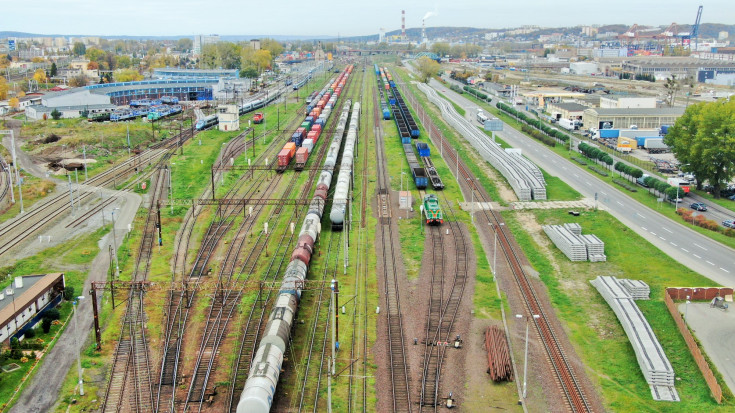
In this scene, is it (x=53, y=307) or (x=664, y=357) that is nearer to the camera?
(x=664, y=357)

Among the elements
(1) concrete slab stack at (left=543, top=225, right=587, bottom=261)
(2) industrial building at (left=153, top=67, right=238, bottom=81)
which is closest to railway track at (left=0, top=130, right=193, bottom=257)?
(1) concrete slab stack at (left=543, top=225, right=587, bottom=261)

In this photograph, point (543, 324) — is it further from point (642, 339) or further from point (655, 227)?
point (655, 227)

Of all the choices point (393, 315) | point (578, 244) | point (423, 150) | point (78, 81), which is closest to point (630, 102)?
point (423, 150)

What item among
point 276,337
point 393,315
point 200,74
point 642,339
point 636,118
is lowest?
point 393,315

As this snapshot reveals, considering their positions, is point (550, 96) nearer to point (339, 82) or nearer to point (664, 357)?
point (339, 82)

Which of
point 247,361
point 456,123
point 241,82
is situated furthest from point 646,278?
point 241,82
